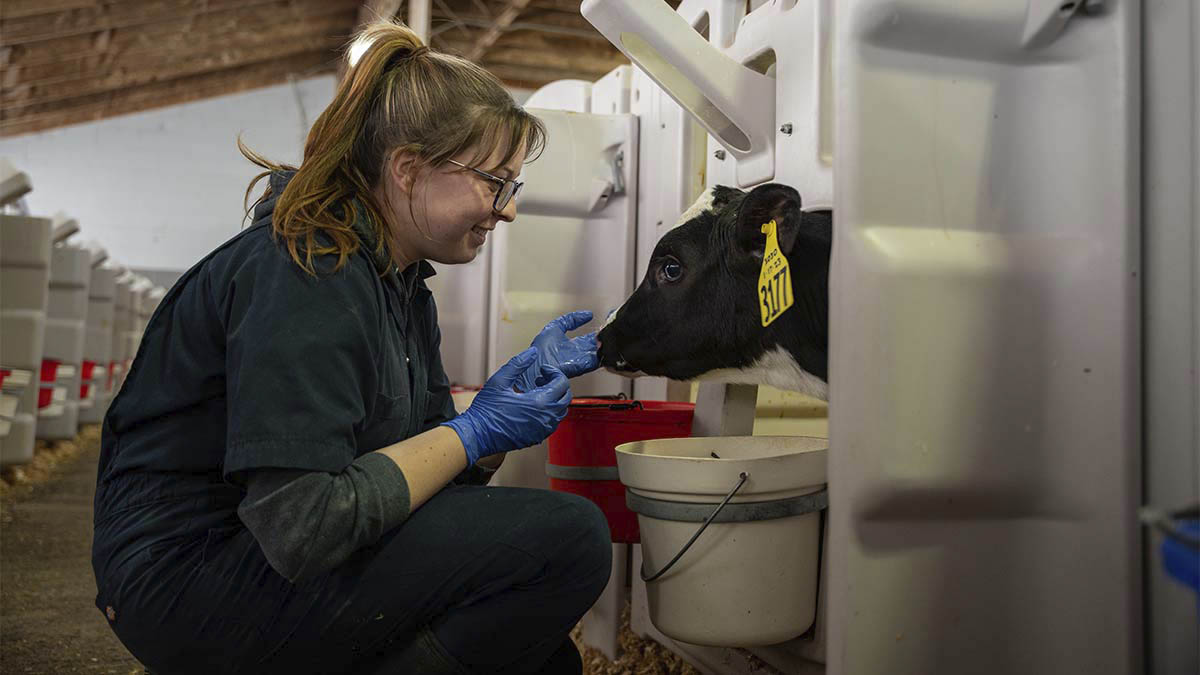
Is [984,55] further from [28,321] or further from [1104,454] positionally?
[28,321]

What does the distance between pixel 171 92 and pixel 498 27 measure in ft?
14.8

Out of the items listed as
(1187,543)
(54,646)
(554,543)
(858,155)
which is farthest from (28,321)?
(1187,543)

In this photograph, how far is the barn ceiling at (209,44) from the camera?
669 centimetres

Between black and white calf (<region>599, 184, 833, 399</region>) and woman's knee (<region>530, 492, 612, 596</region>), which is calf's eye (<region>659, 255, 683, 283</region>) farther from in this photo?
woman's knee (<region>530, 492, 612, 596</region>)

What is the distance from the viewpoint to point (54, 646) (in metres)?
2.17

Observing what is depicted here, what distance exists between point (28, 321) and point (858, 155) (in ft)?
14.0

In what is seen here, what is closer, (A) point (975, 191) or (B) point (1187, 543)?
(B) point (1187, 543)

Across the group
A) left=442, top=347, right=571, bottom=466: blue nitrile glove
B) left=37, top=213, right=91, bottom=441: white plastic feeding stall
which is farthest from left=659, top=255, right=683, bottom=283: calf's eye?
left=37, top=213, right=91, bottom=441: white plastic feeding stall

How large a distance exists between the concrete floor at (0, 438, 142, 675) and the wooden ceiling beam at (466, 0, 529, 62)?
415 cm

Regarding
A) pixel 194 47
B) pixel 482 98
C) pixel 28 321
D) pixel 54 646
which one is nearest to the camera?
pixel 482 98

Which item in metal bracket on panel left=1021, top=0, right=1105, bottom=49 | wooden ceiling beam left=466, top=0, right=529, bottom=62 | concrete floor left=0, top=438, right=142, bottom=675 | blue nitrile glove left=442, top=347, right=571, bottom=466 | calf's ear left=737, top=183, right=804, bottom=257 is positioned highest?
wooden ceiling beam left=466, top=0, right=529, bottom=62

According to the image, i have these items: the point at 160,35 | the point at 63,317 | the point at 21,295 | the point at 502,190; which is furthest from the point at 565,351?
the point at 160,35

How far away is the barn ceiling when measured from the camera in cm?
669

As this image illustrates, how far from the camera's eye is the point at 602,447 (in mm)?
1814
